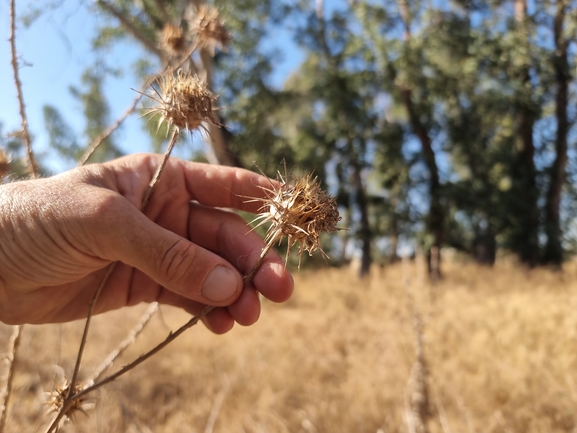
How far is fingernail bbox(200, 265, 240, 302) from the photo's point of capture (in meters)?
1.42

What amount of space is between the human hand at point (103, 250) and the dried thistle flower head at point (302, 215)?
266 mm

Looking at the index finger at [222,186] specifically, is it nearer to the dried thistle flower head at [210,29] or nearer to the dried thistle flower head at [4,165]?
the dried thistle flower head at [4,165]

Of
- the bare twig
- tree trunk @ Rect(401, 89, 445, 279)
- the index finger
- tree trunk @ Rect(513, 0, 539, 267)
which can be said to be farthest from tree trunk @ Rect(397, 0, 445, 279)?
the index finger

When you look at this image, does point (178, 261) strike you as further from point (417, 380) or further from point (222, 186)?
point (417, 380)

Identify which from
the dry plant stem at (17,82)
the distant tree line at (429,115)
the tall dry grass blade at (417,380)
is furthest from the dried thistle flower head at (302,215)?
the distant tree line at (429,115)

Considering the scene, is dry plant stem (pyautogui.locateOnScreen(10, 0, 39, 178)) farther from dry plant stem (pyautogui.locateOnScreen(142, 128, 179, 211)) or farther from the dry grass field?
the dry grass field

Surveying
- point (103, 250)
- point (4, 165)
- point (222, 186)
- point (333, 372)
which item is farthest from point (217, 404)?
point (4, 165)

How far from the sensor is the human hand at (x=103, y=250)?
1409mm

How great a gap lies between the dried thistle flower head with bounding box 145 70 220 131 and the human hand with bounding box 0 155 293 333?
1.10ft

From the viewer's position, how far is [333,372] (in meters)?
4.74

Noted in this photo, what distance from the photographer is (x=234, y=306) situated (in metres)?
1.54

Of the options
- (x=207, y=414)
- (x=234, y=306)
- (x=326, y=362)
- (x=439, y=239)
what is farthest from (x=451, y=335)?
(x=439, y=239)

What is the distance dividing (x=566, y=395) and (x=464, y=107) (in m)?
11.3

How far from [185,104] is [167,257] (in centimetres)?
53
